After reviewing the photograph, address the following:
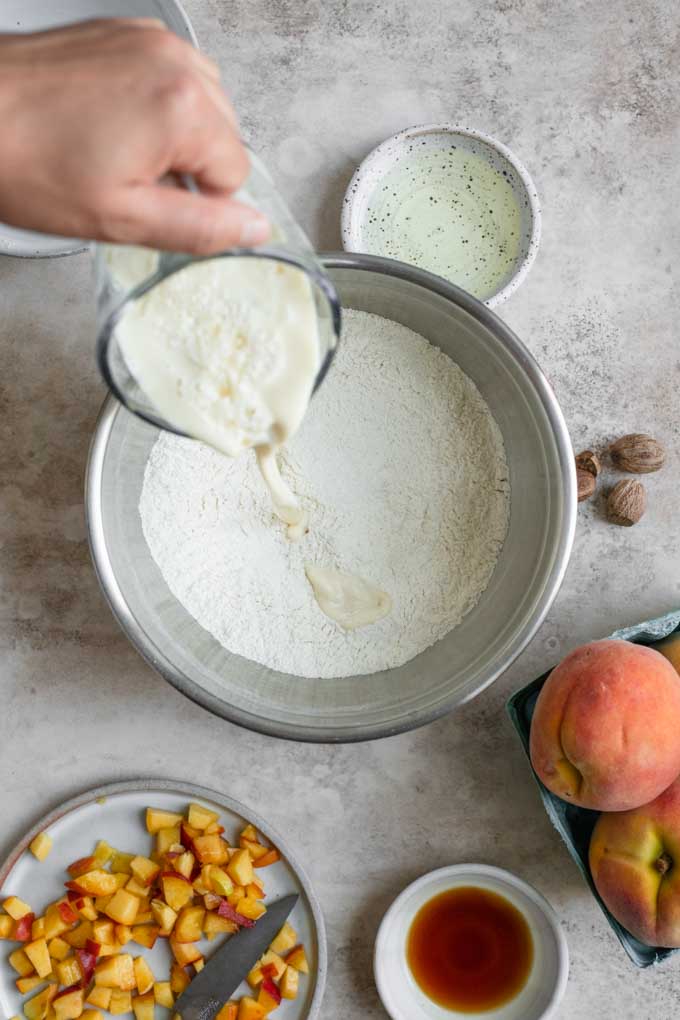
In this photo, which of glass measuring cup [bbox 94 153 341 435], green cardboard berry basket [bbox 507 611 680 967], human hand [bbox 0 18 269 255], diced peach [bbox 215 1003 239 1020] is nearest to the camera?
human hand [bbox 0 18 269 255]

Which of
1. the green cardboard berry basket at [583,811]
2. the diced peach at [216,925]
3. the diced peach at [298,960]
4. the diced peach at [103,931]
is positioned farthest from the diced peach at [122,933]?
the green cardboard berry basket at [583,811]

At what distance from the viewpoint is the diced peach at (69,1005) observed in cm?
136

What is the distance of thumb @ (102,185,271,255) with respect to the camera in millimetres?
672

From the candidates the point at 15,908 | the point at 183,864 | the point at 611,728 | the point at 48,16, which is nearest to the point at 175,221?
the point at 611,728

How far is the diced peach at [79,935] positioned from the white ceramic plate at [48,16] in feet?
3.16

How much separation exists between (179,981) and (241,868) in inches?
7.7

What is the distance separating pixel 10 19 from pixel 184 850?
3.98ft

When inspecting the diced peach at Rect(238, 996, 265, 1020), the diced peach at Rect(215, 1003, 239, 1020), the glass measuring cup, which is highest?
the glass measuring cup

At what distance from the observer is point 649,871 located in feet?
3.96

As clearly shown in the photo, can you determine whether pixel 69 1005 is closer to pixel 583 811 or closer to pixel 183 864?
pixel 183 864

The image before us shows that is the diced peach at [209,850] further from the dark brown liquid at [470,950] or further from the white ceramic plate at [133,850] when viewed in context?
the dark brown liquid at [470,950]

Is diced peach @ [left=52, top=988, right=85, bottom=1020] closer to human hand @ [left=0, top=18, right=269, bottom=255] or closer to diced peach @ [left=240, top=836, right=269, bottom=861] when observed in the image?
diced peach @ [left=240, top=836, right=269, bottom=861]

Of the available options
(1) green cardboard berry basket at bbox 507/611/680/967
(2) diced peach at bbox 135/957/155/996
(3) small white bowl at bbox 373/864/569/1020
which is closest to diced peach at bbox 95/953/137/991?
(2) diced peach at bbox 135/957/155/996

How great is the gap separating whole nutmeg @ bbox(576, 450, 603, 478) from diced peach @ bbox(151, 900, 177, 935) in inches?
34.3
